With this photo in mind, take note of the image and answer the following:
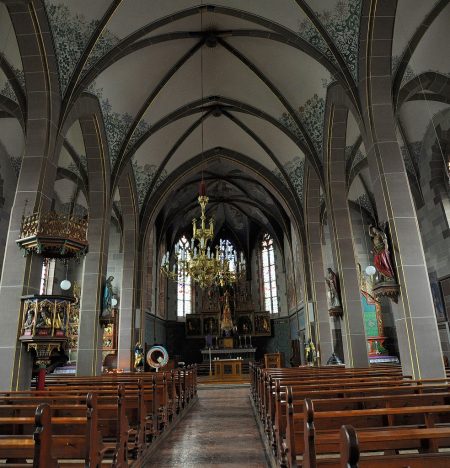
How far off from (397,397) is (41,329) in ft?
20.3

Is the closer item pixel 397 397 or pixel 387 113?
pixel 397 397

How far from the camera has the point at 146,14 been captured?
407 inches

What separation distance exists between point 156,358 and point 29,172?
1167cm

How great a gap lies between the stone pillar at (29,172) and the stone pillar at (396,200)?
286 inches

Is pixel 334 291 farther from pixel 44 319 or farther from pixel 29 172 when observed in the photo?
pixel 29 172

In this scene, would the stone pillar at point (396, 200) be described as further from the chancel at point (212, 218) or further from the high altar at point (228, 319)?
the high altar at point (228, 319)

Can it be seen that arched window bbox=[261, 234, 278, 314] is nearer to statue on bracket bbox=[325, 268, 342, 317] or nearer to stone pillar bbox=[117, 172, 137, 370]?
stone pillar bbox=[117, 172, 137, 370]

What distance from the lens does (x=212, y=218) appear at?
1405 cm

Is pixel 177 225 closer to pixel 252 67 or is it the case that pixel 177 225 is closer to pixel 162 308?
pixel 162 308

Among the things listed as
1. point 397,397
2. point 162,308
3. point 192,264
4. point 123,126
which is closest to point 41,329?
point 192,264

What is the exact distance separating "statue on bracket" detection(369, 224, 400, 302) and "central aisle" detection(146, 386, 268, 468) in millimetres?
3682

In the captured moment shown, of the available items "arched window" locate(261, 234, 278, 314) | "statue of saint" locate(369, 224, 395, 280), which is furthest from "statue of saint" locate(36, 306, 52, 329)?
"arched window" locate(261, 234, 278, 314)

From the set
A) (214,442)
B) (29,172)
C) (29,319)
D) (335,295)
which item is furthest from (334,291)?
(29,172)

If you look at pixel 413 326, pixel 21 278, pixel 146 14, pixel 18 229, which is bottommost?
pixel 413 326
